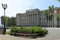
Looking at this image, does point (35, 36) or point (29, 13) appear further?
point (29, 13)

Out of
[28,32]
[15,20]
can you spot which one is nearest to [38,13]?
[15,20]

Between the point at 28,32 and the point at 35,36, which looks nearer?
the point at 35,36

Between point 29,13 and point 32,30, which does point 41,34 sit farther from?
point 29,13

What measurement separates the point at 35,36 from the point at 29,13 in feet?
331

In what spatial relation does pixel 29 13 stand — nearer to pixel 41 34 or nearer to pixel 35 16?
pixel 35 16

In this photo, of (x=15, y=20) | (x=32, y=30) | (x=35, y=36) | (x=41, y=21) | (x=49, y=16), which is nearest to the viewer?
(x=35, y=36)

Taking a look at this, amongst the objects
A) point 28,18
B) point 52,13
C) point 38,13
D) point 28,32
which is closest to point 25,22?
point 28,18

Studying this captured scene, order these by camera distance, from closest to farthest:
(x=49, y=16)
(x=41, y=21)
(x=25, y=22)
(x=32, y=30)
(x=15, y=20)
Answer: (x=32, y=30), (x=49, y=16), (x=41, y=21), (x=25, y=22), (x=15, y=20)

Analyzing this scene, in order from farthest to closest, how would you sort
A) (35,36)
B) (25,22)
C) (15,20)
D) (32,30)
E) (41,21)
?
(15,20)
(25,22)
(41,21)
(32,30)
(35,36)

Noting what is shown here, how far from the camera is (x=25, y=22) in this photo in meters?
124

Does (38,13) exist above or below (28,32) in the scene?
above

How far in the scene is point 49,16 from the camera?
86.8 meters

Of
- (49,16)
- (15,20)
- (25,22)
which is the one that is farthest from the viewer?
(15,20)

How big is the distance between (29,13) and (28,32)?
325ft
